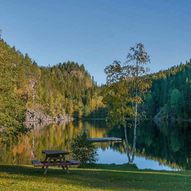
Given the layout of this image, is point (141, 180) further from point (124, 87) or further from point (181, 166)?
point (181, 166)

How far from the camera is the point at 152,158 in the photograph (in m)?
59.0

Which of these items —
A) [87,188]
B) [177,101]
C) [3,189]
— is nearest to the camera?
[3,189]

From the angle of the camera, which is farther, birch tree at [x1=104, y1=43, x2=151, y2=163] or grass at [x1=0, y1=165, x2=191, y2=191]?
birch tree at [x1=104, y1=43, x2=151, y2=163]

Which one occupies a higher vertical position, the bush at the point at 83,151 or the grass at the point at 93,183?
the bush at the point at 83,151

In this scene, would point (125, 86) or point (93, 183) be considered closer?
point (93, 183)

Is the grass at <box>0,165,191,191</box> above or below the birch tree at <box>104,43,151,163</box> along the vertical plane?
below

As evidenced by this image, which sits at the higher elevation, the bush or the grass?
the bush

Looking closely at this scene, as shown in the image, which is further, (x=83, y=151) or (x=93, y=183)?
(x=83, y=151)

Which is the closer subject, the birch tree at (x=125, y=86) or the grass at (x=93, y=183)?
the grass at (x=93, y=183)

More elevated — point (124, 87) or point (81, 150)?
point (124, 87)

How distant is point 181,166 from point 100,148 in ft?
89.3

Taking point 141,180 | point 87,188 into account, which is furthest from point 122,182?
point 87,188

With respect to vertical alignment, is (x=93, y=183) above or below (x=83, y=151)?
below

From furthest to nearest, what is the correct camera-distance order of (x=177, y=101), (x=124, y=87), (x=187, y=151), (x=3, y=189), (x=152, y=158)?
1. (x=177, y=101)
2. (x=187, y=151)
3. (x=152, y=158)
4. (x=124, y=87)
5. (x=3, y=189)
